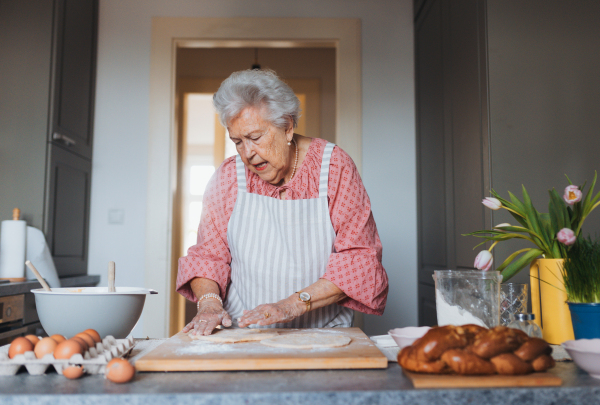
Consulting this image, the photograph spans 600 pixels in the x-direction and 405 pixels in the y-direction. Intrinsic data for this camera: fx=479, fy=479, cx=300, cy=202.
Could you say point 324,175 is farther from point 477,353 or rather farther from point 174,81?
point 174,81

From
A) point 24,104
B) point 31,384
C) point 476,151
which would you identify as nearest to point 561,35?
point 476,151

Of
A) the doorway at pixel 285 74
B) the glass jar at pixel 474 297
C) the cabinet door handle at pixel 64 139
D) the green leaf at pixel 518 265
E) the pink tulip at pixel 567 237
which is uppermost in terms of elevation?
the doorway at pixel 285 74

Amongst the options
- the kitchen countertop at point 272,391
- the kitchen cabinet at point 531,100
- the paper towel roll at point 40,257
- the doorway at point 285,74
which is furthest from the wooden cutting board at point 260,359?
the doorway at point 285,74

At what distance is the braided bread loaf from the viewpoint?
0.65 metres

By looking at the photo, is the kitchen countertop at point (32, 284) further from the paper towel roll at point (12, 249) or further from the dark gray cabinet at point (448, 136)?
the dark gray cabinet at point (448, 136)

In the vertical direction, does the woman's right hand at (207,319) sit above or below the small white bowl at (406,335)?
below

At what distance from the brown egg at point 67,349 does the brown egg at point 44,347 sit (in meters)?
0.02

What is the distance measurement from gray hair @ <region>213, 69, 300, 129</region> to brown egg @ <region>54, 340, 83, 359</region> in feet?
2.47

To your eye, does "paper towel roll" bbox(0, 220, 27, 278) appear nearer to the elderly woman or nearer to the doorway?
the elderly woman

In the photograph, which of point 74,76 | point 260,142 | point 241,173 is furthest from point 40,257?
point 260,142

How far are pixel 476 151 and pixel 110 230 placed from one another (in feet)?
6.18

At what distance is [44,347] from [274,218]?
768 millimetres

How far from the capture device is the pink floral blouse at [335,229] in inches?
48.0

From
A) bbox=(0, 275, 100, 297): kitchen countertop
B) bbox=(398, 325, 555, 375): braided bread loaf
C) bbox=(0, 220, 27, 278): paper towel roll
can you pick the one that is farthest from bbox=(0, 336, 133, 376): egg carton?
bbox=(0, 220, 27, 278): paper towel roll
